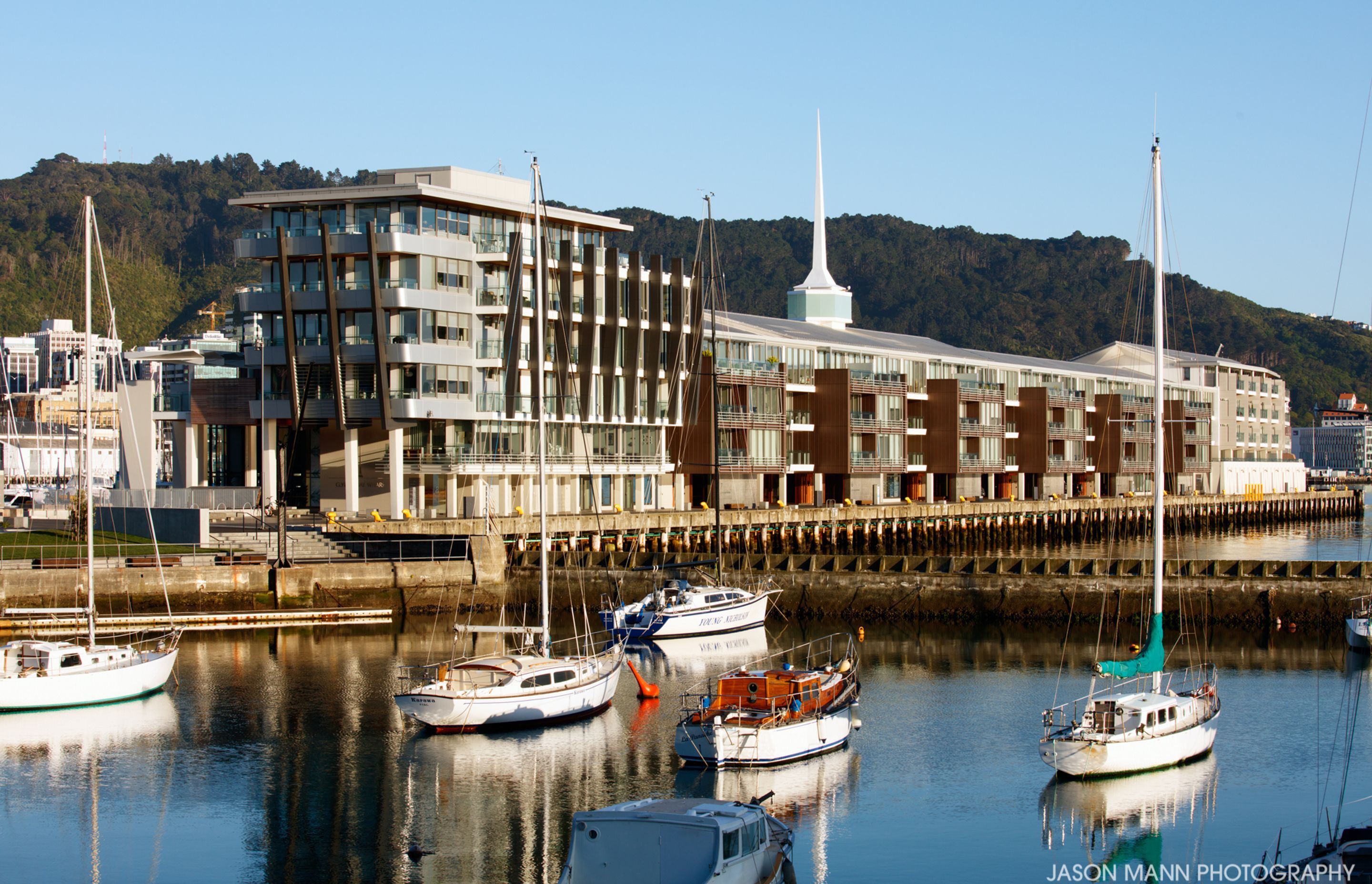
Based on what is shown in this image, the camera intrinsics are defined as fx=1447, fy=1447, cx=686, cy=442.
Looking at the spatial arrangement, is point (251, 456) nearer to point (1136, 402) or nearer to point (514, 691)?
point (514, 691)

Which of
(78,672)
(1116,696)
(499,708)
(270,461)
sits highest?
(270,461)

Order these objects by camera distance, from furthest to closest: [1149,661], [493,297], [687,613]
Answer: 1. [493,297]
2. [687,613]
3. [1149,661]

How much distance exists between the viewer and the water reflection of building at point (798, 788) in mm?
31344

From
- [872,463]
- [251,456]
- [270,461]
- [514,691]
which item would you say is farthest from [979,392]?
[514,691]

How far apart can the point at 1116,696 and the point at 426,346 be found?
166 feet

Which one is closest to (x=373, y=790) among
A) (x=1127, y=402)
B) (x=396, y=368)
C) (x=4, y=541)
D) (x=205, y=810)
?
(x=205, y=810)

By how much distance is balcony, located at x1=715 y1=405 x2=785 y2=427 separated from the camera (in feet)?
307

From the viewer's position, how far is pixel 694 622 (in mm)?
58625

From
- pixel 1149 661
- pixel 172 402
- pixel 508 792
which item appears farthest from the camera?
pixel 172 402

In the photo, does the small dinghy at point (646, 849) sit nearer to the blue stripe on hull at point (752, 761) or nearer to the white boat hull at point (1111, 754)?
the blue stripe on hull at point (752, 761)

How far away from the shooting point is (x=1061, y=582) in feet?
193

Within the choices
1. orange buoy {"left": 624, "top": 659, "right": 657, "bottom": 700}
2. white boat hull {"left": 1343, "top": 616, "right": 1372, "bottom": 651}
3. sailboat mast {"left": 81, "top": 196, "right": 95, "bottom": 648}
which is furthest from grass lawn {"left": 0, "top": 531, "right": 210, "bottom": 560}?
white boat hull {"left": 1343, "top": 616, "right": 1372, "bottom": 651}

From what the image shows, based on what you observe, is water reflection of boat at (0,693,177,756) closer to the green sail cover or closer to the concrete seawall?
the concrete seawall

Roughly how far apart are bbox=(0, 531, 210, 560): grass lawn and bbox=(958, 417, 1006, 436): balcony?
2582 inches
